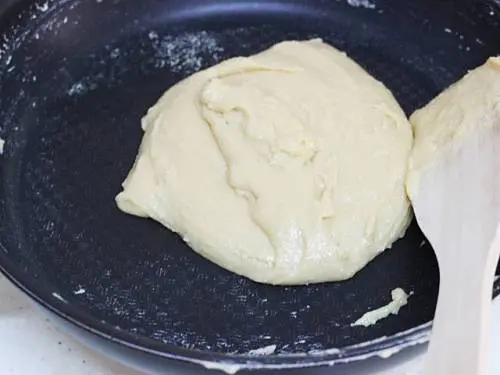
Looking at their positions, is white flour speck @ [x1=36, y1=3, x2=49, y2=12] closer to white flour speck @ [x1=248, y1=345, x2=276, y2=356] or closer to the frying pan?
the frying pan

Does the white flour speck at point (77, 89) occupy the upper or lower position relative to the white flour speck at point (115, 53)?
lower

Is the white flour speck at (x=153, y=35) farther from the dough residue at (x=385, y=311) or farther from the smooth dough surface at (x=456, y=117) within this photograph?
the dough residue at (x=385, y=311)

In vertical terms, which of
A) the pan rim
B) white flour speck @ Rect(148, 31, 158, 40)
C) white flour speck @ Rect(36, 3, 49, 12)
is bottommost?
the pan rim

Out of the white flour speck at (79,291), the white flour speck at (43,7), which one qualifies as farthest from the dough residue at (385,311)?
the white flour speck at (43,7)

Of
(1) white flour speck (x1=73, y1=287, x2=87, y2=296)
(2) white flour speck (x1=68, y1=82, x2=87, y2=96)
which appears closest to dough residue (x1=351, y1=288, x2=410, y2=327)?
(1) white flour speck (x1=73, y1=287, x2=87, y2=296)

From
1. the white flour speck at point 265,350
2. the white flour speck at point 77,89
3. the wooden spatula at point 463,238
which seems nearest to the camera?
the wooden spatula at point 463,238

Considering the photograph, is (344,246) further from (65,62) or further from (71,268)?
(65,62)
